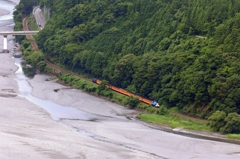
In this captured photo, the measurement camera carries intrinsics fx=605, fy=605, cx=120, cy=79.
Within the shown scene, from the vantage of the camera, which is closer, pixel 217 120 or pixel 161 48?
pixel 217 120

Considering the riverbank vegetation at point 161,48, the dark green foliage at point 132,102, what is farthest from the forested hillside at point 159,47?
the dark green foliage at point 132,102

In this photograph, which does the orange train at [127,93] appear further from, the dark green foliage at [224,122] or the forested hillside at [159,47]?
the dark green foliage at [224,122]

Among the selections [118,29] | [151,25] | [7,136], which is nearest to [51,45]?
[118,29]

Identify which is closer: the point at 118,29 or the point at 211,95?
the point at 211,95

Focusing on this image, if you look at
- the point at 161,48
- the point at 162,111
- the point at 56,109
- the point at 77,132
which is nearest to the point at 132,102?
the point at 162,111

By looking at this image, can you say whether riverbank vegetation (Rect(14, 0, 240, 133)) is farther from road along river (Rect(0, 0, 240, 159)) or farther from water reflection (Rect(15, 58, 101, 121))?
water reflection (Rect(15, 58, 101, 121))

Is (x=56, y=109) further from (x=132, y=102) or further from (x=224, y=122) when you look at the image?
(x=224, y=122)

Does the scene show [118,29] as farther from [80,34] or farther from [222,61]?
[222,61]

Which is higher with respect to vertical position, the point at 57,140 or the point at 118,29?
the point at 118,29
